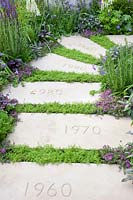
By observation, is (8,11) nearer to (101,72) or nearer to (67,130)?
(101,72)

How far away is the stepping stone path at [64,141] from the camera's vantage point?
219 centimetres

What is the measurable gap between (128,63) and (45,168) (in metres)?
1.25

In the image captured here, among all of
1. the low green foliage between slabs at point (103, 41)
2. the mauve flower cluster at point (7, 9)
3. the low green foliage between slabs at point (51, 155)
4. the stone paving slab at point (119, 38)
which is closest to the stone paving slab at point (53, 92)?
the low green foliage between slabs at point (51, 155)

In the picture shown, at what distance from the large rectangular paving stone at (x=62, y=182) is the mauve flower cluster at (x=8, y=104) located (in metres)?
0.64

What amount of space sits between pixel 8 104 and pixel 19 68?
81 centimetres

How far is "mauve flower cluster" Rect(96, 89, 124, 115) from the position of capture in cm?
293

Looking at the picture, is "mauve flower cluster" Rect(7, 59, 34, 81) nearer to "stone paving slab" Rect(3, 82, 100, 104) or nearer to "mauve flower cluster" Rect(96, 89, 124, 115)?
"stone paving slab" Rect(3, 82, 100, 104)

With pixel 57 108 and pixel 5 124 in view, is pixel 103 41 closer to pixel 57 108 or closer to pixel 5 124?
pixel 57 108

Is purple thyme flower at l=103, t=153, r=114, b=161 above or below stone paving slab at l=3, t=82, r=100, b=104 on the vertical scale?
below

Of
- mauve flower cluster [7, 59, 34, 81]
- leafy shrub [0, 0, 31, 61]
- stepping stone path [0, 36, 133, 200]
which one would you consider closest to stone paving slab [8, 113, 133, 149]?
stepping stone path [0, 36, 133, 200]

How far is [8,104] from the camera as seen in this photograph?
9.97 ft

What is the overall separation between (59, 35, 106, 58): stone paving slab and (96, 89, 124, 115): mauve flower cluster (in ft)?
3.36

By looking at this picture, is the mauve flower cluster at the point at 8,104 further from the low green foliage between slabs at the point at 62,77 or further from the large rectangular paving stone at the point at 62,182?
the large rectangular paving stone at the point at 62,182

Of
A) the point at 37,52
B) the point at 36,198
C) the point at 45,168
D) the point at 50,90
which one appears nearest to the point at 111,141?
the point at 45,168
